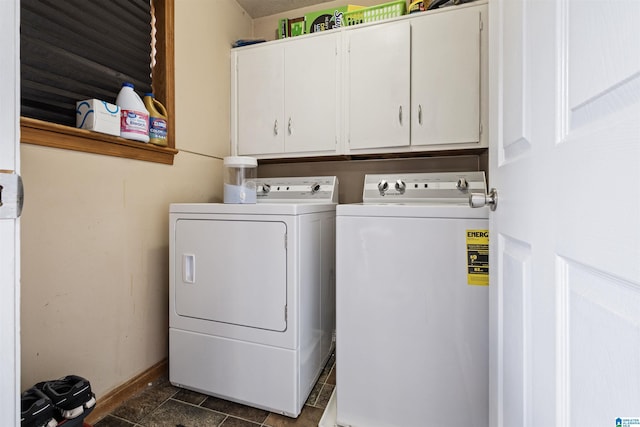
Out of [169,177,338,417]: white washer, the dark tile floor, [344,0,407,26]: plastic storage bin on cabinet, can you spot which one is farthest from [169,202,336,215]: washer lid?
[344,0,407,26]: plastic storage bin on cabinet

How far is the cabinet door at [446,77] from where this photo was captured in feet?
5.98

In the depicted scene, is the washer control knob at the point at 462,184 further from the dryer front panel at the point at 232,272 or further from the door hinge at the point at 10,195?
the door hinge at the point at 10,195

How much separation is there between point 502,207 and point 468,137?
48.0 inches

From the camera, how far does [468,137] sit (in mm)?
1863

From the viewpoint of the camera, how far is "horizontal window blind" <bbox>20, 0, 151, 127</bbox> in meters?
1.23

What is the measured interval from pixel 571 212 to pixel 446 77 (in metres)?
1.70

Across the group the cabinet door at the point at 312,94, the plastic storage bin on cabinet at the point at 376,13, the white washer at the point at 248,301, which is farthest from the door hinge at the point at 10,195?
the plastic storage bin on cabinet at the point at 376,13

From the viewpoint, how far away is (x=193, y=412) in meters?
1.47

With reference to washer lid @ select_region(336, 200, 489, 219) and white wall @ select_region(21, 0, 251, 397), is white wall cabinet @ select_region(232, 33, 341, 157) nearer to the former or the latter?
white wall @ select_region(21, 0, 251, 397)

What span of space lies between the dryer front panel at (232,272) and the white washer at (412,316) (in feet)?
1.01

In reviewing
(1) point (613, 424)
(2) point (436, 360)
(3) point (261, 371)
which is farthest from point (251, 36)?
(1) point (613, 424)

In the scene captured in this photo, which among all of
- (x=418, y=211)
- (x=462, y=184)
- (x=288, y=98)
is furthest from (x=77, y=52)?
(x=462, y=184)

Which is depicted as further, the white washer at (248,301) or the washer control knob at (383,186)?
the washer control knob at (383,186)

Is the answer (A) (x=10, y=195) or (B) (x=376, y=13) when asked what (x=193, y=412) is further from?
(B) (x=376, y=13)
